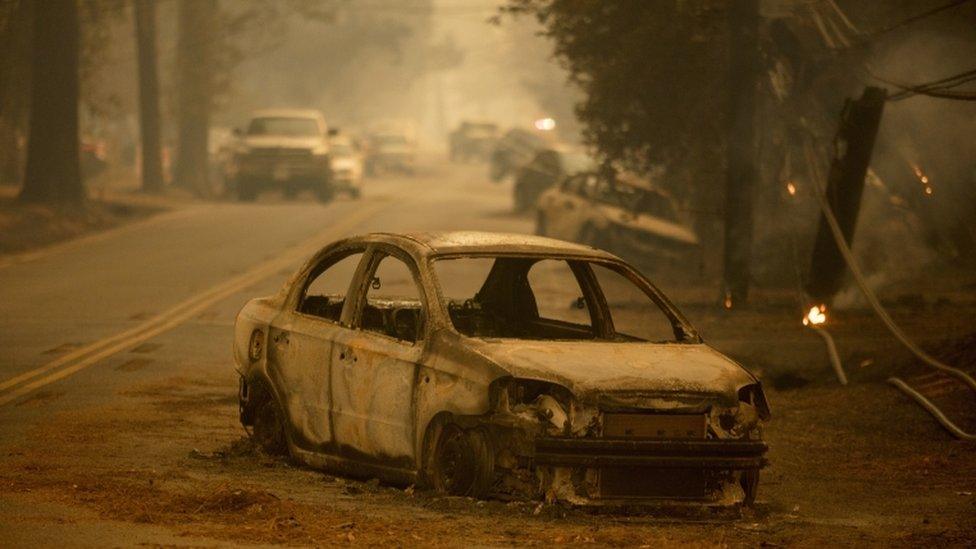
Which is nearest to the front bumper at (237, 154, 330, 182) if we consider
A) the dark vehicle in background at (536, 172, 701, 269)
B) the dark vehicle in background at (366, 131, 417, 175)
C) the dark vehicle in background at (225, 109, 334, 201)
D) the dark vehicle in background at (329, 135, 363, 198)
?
the dark vehicle in background at (225, 109, 334, 201)

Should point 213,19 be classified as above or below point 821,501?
above

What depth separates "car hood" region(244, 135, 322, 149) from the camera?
138 ft

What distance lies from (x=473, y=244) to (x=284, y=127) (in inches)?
1344

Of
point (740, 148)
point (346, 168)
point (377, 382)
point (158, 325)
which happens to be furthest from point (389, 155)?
point (377, 382)

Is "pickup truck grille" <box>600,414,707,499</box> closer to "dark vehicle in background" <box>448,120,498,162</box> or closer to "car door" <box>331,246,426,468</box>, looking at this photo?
"car door" <box>331,246,426,468</box>

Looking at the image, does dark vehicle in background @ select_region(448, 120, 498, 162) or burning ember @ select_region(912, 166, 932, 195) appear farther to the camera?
dark vehicle in background @ select_region(448, 120, 498, 162)

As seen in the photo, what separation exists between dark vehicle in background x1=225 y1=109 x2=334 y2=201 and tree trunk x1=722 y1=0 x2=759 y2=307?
21.2 meters

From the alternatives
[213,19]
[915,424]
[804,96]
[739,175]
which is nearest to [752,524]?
[915,424]

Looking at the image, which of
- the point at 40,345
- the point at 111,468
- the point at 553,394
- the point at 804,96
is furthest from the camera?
the point at 804,96

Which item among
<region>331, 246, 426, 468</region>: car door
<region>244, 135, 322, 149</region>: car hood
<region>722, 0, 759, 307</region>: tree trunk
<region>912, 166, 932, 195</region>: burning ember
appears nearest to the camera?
<region>331, 246, 426, 468</region>: car door

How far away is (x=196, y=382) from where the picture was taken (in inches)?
564

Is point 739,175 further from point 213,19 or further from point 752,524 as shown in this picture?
point 213,19

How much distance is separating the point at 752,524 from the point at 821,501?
1356mm

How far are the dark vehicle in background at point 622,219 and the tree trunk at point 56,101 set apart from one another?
427 inches
